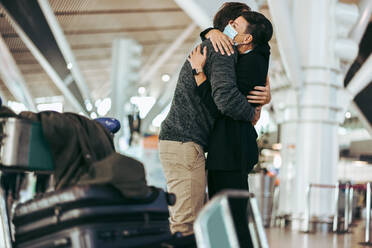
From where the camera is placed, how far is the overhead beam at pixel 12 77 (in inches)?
523

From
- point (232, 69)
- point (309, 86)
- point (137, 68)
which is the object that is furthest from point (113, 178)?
→ point (137, 68)

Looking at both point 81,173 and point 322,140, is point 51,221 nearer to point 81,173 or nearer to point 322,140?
point 81,173

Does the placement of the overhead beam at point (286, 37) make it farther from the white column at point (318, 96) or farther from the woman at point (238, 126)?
the woman at point (238, 126)

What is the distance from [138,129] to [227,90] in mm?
16364

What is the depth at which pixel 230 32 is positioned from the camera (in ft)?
9.07

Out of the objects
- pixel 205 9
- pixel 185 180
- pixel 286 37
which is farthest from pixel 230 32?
pixel 286 37

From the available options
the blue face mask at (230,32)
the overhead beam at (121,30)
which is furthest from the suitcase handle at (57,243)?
the overhead beam at (121,30)

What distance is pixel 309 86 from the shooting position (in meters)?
11.6

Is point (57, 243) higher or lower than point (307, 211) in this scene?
higher

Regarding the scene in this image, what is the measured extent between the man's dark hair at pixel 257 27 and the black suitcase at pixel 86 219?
92 centimetres

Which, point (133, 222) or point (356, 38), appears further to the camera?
point (356, 38)

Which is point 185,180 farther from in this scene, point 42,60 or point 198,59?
point 42,60

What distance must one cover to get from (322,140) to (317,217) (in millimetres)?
1569

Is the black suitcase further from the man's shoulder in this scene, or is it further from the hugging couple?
the man's shoulder
